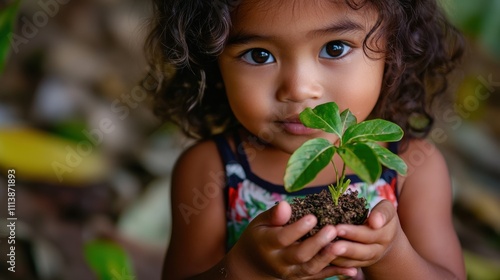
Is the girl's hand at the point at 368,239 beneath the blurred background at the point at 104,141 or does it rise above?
above

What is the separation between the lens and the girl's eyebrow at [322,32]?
4.55 feet

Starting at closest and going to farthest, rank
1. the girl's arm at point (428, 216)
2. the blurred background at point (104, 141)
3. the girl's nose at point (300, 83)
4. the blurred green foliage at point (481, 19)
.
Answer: the girl's nose at point (300, 83) < the girl's arm at point (428, 216) < the blurred background at point (104, 141) < the blurred green foliage at point (481, 19)

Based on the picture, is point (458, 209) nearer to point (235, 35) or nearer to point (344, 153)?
point (235, 35)

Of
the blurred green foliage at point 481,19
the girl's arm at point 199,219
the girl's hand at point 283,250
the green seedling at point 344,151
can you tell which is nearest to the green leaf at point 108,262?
the girl's arm at point 199,219

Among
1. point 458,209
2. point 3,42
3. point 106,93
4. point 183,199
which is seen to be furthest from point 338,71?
point 106,93

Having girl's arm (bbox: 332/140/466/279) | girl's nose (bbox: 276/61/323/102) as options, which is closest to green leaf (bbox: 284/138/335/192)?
girl's nose (bbox: 276/61/323/102)

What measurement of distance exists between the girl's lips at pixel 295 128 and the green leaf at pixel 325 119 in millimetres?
210

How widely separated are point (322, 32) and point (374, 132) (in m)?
0.26

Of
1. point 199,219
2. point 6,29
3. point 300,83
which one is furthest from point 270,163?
point 6,29

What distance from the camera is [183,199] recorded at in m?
1.67

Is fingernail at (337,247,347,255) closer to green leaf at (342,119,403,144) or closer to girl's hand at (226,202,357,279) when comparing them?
girl's hand at (226,202,357,279)

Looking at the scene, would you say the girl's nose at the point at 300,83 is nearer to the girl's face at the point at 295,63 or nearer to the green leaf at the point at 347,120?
the girl's face at the point at 295,63

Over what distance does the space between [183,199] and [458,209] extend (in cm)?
109

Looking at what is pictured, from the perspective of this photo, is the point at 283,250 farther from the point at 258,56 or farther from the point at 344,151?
the point at 258,56
